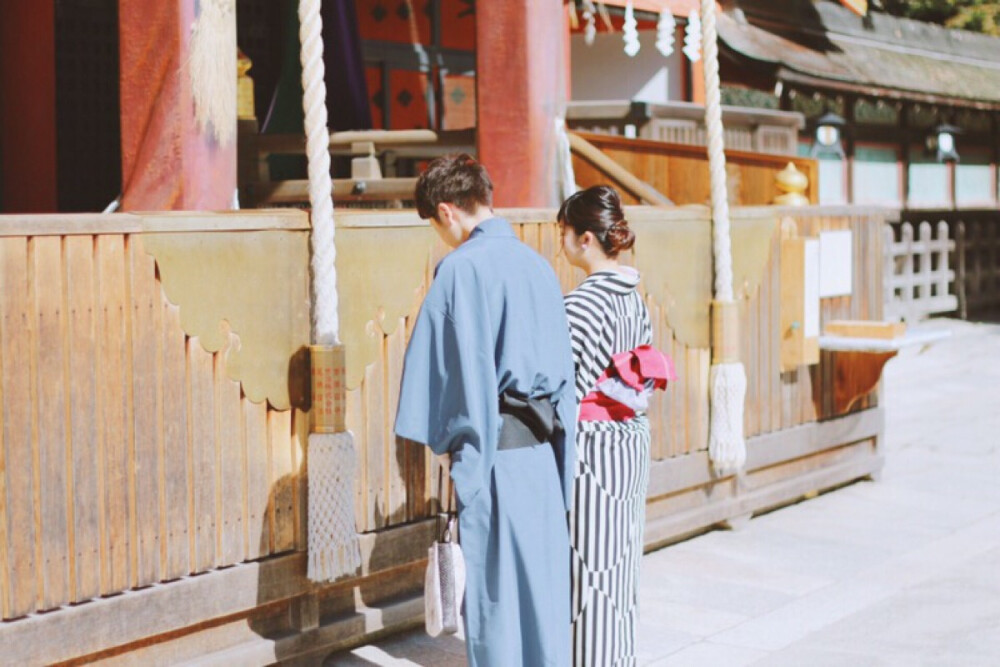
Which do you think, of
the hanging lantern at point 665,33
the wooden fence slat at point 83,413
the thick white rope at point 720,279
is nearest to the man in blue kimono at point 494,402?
the wooden fence slat at point 83,413

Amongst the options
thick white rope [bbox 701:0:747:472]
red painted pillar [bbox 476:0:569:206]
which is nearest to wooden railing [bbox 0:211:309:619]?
red painted pillar [bbox 476:0:569:206]

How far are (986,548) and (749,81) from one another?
8585 mm

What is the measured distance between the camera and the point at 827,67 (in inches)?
591

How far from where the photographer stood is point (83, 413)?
4.11 metres

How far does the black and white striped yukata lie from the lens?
14.6 feet

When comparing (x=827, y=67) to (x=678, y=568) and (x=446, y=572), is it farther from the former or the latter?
(x=446, y=572)

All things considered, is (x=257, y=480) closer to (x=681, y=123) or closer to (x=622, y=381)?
(x=622, y=381)

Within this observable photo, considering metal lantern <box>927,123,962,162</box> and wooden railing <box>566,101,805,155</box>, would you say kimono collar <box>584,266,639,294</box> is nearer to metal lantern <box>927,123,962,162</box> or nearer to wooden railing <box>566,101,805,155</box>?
wooden railing <box>566,101,805,155</box>

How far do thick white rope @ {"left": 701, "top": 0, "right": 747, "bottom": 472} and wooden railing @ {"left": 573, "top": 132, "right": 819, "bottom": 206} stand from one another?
105 centimetres

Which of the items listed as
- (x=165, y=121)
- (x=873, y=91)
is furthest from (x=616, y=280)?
(x=873, y=91)

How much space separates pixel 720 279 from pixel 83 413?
358cm

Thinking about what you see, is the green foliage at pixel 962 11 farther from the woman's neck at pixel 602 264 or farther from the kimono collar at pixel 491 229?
the kimono collar at pixel 491 229

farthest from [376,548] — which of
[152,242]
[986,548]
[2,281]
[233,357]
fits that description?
[986,548]

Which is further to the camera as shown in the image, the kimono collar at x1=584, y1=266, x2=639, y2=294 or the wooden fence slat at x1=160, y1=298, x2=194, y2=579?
the kimono collar at x1=584, y1=266, x2=639, y2=294
